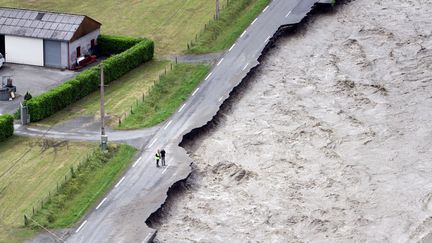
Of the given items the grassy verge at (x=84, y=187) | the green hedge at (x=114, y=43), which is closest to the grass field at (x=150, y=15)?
the green hedge at (x=114, y=43)

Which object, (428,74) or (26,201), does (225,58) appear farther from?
(26,201)

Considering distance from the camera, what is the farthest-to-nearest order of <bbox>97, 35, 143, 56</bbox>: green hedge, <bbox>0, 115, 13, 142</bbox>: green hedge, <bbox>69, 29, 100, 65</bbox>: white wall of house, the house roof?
<bbox>97, 35, 143, 56</bbox>: green hedge, <bbox>69, 29, 100, 65</bbox>: white wall of house, the house roof, <bbox>0, 115, 13, 142</bbox>: green hedge

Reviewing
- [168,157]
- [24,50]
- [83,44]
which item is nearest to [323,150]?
[168,157]

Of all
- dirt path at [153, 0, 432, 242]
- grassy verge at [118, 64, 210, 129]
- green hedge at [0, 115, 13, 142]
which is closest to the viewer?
dirt path at [153, 0, 432, 242]

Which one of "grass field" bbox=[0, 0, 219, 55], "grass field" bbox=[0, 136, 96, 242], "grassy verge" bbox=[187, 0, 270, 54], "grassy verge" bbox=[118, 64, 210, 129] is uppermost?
"grassy verge" bbox=[187, 0, 270, 54]

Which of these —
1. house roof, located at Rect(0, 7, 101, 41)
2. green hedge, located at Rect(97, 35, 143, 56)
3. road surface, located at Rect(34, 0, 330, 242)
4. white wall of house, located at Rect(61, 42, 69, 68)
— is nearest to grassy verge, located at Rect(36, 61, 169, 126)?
green hedge, located at Rect(97, 35, 143, 56)

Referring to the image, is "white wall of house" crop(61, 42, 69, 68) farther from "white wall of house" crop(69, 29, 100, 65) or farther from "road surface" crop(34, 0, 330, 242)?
"road surface" crop(34, 0, 330, 242)

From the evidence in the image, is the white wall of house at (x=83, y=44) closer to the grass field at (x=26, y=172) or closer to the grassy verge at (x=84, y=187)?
the grass field at (x=26, y=172)
